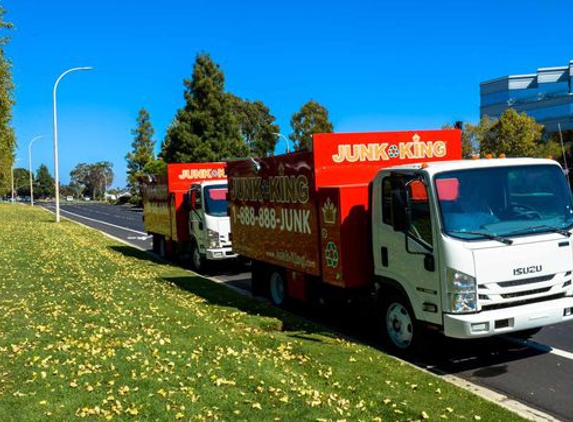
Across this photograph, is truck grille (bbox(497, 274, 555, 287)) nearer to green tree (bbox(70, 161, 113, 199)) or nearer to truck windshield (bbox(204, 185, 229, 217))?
truck windshield (bbox(204, 185, 229, 217))

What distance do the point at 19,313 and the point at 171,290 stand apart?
11.3 feet

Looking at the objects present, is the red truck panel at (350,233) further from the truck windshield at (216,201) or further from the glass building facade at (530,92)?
the glass building facade at (530,92)

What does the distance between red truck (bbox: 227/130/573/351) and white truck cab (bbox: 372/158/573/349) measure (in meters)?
0.01

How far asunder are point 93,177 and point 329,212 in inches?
7363

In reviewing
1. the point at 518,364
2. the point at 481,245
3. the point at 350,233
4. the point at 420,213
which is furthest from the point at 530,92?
the point at 481,245

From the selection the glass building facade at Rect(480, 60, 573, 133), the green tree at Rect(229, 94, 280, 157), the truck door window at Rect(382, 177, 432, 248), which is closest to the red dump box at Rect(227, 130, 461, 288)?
the truck door window at Rect(382, 177, 432, 248)

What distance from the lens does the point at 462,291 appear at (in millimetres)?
6309

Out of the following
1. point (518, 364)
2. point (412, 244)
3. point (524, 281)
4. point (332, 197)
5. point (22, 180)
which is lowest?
point (518, 364)

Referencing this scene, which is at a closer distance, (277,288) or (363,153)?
(363,153)

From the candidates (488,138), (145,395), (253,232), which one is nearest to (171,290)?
(253,232)

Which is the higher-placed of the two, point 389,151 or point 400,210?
point 389,151

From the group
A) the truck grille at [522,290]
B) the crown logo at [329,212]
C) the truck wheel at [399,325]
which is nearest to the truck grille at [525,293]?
the truck grille at [522,290]

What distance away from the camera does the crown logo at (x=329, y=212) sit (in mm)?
8180

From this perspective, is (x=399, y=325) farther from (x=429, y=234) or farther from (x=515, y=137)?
(x=515, y=137)
